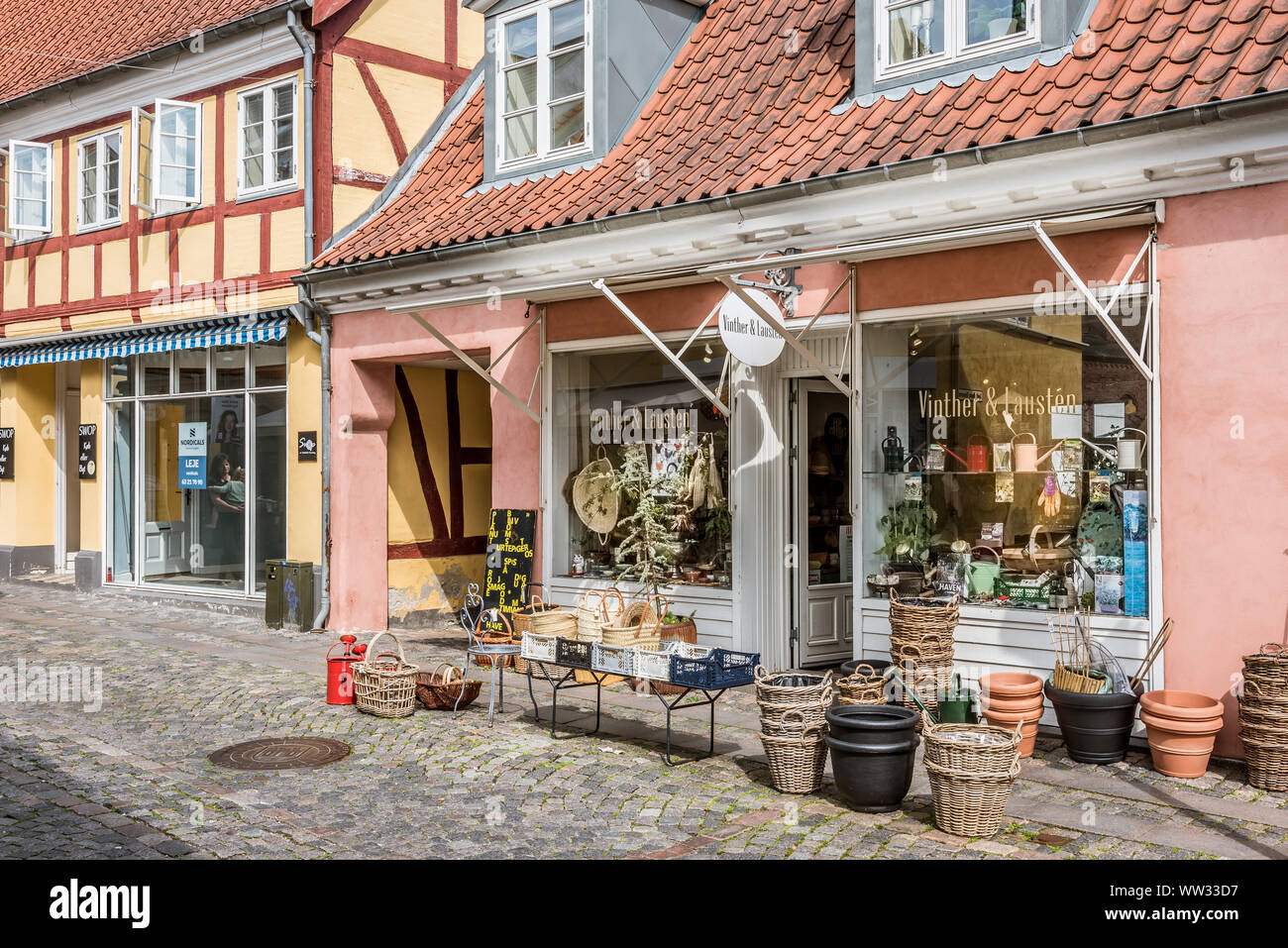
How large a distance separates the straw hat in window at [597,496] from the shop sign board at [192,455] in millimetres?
6037

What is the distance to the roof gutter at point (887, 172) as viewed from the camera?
6.67m

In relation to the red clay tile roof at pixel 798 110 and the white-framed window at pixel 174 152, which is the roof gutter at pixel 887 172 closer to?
the red clay tile roof at pixel 798 110

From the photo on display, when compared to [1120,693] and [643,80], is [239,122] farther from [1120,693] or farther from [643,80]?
[1120,693]

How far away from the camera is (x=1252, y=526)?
22.5ft

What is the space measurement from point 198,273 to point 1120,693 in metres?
11.6

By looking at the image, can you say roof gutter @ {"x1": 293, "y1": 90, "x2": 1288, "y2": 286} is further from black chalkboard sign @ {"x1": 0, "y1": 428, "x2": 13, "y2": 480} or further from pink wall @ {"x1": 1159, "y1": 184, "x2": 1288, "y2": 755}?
black chalkboard sign @ {"x1": 0, "y1": 428, "x2": 13, "y2": 480}

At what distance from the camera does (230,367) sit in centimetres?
1424

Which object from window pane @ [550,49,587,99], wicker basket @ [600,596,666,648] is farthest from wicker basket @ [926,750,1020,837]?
window pane @ [550,49,587,99]

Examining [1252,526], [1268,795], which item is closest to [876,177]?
[1252,526]

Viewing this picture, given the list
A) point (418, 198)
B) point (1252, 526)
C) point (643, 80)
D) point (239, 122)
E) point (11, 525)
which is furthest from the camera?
point (11, 525)

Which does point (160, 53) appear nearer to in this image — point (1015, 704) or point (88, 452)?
point (88, 452)

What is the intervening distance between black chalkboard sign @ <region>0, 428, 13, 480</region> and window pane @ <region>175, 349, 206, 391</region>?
417 centimetres

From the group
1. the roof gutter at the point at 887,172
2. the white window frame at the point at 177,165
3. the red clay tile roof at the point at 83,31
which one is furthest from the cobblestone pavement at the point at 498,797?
the red clay tile roof at the point at 83,31

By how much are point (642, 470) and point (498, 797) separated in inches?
182
